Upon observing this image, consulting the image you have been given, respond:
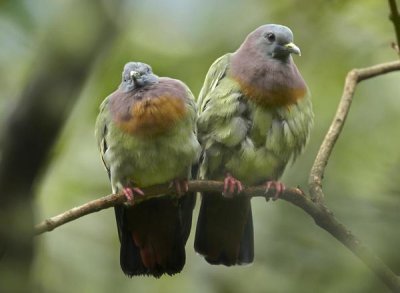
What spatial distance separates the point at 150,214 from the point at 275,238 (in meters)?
1.33

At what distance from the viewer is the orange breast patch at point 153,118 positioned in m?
3.81

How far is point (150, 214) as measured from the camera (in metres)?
4.23

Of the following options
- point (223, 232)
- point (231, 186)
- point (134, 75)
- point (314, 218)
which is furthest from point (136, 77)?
point (314, 218)

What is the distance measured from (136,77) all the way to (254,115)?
666 millimetres

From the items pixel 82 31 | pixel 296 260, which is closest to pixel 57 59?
pixel 82 31

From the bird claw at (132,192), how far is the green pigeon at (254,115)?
45 centimetres

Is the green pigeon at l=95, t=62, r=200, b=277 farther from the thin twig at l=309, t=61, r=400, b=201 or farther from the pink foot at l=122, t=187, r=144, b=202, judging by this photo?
the thin twig at l=309, t=61, r=400, b=201

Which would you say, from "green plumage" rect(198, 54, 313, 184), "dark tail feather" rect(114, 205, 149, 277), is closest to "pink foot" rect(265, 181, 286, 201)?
"green plumage" rect(198, 54, 313, 184)

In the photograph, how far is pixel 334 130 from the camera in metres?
3.68

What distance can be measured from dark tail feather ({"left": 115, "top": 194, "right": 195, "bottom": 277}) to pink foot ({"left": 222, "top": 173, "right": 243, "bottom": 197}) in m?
0.41

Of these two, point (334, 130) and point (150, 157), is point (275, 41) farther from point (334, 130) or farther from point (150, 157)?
point (150, 157)

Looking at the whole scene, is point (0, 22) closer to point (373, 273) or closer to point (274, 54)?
point (373, 273)

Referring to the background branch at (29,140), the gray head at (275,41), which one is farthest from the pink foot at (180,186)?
the background branch at (29,140)

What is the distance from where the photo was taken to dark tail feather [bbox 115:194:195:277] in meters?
4.20
